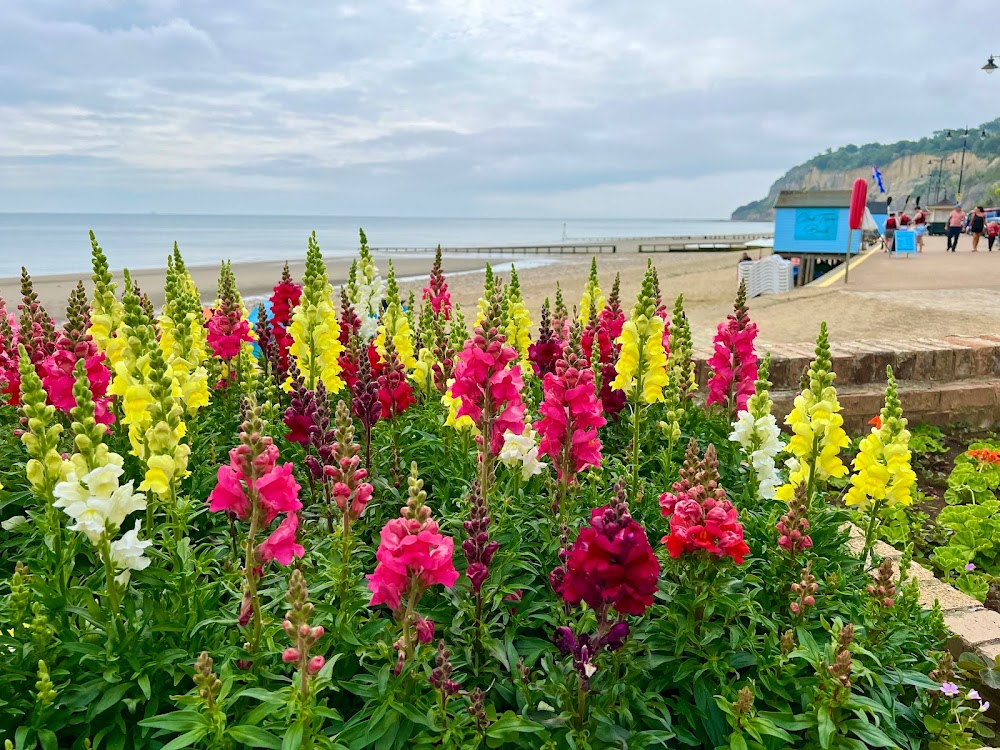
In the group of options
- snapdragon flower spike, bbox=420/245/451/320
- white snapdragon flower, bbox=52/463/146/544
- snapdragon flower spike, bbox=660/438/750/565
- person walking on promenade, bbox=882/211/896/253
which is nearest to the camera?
white snapdragon flower, bbox=52/463/146/544

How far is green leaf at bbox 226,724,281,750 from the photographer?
217 centimetres

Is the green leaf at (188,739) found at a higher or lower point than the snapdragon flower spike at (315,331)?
lower

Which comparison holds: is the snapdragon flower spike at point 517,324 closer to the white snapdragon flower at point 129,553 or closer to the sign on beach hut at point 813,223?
the white snapdragon flower at point 129,553

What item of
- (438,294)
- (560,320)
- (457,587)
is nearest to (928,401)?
(560,320)

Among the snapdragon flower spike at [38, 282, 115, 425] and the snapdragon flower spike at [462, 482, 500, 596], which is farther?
the snapdragon flower spike at [38, 282, 115, 425]

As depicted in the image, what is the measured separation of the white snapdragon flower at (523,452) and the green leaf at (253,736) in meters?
1.90

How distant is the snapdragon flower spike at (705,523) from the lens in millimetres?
2721

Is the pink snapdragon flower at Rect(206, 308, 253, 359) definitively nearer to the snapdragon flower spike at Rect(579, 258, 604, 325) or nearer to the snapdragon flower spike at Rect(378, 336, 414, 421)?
the snapdragon flower spike at Rect(378, 336, 414, 421)

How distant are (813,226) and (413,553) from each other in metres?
27.7

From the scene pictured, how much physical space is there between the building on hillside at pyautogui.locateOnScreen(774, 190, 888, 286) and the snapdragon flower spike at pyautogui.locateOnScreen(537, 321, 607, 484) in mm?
24920

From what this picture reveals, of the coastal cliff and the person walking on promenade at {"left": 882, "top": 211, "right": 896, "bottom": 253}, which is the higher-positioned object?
the coastal cliff

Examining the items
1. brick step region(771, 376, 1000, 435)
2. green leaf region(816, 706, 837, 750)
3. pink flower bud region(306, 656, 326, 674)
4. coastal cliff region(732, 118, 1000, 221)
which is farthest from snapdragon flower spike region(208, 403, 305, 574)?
coastal cliff region(732, 118, 1000, 221)

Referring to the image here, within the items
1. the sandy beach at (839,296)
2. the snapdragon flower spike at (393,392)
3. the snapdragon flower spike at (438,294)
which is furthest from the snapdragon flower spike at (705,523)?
the snapdragon flower spike at (438,294)

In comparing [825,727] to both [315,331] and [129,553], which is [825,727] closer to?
[129,553]
